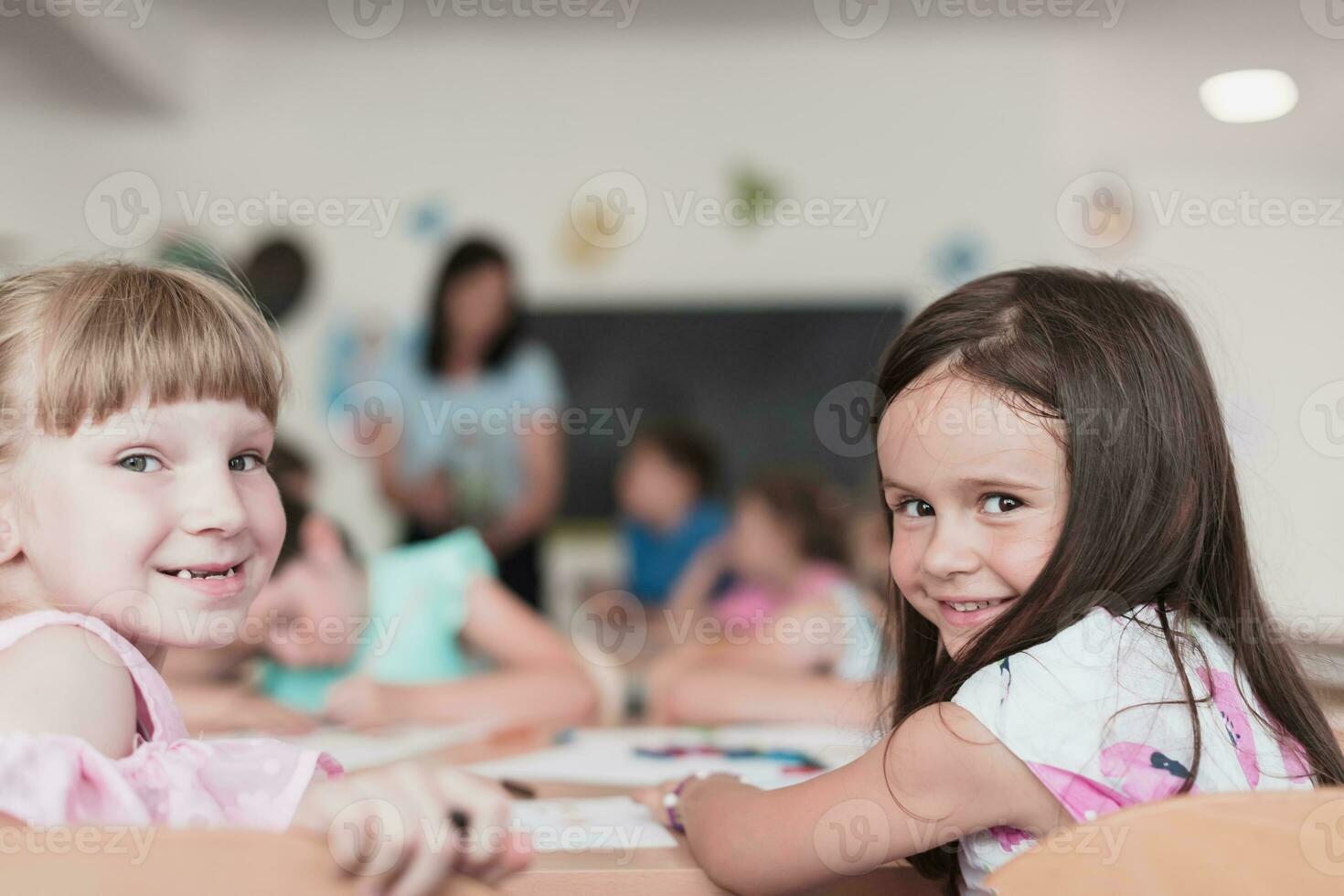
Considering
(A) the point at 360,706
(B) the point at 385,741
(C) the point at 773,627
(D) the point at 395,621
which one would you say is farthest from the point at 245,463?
(C) the point at 773,627

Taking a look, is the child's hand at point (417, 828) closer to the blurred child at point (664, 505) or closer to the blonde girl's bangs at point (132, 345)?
the blonde girl's bangs at point (132, 345)

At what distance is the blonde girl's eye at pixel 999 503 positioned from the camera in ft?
2.38

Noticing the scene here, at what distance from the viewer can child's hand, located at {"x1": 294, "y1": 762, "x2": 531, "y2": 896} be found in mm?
446

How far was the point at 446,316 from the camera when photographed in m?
3.20

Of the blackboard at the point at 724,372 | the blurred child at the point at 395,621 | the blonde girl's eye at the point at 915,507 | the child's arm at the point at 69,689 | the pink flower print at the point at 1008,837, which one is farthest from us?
the blackboard at the point at 724,372

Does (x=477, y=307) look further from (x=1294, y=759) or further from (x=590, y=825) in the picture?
(x=1294, y=759)

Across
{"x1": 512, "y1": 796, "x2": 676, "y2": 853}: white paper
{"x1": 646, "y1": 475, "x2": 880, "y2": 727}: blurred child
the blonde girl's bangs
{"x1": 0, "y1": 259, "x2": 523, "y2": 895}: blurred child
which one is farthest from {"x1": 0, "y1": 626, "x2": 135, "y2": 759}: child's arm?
{"x1": 646, "y1": 475, "x2": 880, "y2": 727}: blurred child

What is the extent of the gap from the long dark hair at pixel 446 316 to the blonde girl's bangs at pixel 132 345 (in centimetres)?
242

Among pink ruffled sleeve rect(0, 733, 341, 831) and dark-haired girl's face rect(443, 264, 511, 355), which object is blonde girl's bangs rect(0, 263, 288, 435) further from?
dark-haired girl's face rect(443, 264, 511, 355)

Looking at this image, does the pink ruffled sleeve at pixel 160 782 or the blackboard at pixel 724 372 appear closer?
the pink ruffled sleeve at pixel 160 782

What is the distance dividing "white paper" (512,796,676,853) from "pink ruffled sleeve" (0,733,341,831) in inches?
6.2

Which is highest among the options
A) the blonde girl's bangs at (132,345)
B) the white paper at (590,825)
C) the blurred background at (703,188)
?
the blurred background at (703,188)

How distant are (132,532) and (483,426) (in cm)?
260

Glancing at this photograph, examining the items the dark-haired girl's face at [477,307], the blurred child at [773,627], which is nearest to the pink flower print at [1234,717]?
the blurred child at [773,627]
